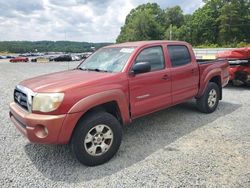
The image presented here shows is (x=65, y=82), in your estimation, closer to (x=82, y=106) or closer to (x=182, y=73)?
(x=82, y=106)

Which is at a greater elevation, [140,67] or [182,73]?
[140,67]

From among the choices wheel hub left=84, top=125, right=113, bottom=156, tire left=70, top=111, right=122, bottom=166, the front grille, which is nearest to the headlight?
the front grille

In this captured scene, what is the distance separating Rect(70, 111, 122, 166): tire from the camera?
340cm

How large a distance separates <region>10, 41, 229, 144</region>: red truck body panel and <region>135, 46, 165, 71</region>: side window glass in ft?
0.26

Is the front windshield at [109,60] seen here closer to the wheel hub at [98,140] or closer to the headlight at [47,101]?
the wheel hub at [98,140]

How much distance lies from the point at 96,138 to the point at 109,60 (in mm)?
1554

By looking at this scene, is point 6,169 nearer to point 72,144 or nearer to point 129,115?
point 72,144

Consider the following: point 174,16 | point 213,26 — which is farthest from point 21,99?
point 174,16

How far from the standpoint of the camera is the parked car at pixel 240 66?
8.61 meters

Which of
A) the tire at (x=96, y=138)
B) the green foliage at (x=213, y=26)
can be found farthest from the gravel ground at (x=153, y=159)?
the green foliage at (x=213, y=26)

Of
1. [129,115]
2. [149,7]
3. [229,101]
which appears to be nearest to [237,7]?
[149,7]

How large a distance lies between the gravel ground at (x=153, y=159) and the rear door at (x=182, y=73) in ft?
2.17

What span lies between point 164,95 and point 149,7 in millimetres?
103692

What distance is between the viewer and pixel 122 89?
388 centimetres
